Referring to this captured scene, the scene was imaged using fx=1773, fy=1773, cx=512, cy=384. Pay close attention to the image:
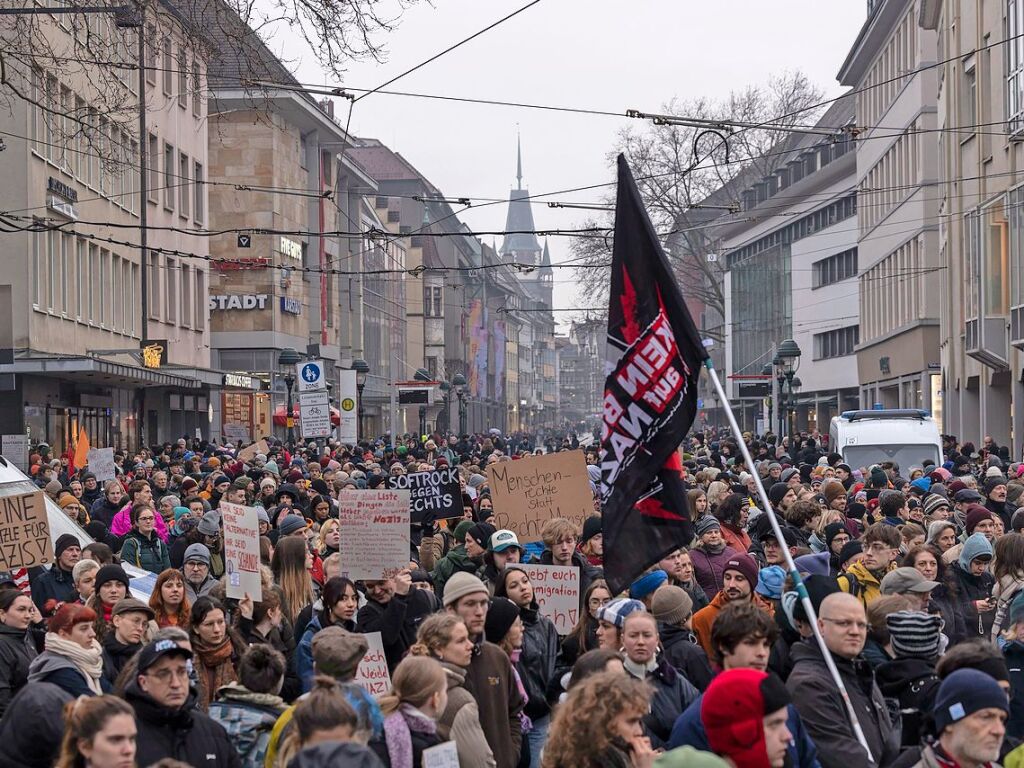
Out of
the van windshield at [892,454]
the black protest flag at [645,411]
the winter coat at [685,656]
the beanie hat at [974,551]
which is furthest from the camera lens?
the van windshield at [892,454]

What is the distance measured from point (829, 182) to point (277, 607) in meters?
63.6

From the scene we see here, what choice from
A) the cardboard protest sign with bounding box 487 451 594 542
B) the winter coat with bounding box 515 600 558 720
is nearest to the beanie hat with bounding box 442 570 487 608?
the winter coat with bounding box 515 600 558 720

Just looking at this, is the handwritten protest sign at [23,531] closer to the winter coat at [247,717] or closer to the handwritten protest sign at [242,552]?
the handwritten protest sign at [242,552]

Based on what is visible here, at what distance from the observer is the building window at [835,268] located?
68.9 m

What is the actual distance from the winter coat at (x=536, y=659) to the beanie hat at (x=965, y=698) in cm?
324

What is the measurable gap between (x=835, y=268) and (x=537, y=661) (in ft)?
210

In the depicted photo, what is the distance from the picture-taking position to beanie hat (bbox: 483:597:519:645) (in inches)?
351

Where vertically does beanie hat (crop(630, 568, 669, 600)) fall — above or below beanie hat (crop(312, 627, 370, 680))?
above

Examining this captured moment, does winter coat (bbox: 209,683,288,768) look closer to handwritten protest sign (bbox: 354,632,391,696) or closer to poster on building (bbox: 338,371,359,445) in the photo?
handwritten protest sign (bbox: 354,632,391,696)

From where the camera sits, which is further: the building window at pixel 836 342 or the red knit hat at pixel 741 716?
the building window at pixel 836 342

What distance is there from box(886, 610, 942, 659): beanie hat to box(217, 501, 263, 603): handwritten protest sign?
13.6ft

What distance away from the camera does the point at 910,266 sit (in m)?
54.6

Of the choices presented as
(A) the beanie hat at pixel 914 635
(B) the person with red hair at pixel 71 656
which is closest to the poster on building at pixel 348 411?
(B) the person with red hair at pixel 71 656

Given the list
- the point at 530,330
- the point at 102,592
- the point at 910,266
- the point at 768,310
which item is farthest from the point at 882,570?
the point at 530,330
